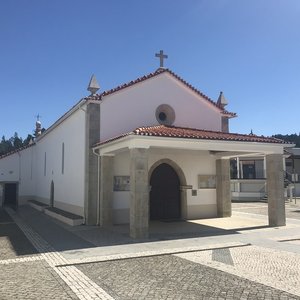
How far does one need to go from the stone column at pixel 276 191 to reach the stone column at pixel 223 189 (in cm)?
354

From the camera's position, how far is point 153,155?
1762 centimetres

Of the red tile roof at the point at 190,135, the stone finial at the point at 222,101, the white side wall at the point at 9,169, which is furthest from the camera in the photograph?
the white side wall at the point at 9,169

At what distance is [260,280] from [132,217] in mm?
6202

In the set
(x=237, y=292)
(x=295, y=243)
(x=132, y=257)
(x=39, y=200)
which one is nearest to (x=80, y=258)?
(x=132, y=257)

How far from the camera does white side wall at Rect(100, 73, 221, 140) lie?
56.3 feet

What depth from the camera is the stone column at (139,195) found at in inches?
497

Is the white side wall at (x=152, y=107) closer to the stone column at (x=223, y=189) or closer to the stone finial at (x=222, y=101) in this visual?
the stone finial at (x=222, y=101)

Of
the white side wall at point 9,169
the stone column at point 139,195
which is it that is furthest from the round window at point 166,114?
the white side wall at point 9,169

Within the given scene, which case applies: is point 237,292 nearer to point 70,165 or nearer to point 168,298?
point 168,298

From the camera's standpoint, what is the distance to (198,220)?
18031mm

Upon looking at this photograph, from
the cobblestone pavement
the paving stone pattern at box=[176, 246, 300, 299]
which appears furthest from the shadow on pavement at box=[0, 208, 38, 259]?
the cobblestone pavement

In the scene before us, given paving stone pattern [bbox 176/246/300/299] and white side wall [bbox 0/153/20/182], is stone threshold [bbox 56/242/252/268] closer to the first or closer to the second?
paving stone pattern [bbox 176/246/300/299]

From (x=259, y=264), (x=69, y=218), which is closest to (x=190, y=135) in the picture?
(x=259, y=264)

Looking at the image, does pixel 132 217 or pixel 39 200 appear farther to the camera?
pixel 39 200
